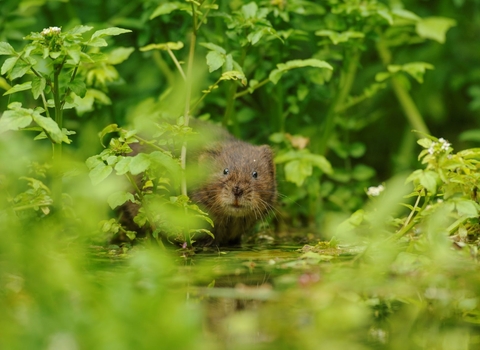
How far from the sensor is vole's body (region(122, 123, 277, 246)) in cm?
497

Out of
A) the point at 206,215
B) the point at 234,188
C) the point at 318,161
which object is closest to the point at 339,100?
the point at 318,161

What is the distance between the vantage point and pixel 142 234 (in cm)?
521

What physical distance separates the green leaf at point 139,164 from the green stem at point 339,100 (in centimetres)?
239

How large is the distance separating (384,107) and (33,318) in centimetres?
601

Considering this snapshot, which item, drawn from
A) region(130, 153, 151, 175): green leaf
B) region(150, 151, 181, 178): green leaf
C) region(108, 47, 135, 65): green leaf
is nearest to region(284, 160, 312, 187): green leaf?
region(108, 47, 135, 65): green leaf

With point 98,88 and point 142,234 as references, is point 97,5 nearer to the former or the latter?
point 98,88

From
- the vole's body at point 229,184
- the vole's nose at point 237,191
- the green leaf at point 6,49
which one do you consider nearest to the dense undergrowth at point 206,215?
the green leaf at point 6,49

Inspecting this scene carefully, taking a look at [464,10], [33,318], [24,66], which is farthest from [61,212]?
[464,10]

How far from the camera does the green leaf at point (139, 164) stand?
12.0 feet

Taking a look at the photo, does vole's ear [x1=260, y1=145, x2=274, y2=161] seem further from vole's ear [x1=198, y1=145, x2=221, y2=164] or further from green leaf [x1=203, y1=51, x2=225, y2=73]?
green leaf [x1=203, y1=51, x2=225, y2=73]

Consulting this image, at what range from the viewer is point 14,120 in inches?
135

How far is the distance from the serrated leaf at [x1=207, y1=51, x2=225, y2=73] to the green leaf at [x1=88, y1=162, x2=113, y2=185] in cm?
84

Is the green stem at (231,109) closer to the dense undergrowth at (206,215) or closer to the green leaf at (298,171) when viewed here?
the dense undergrowth at (206,215)

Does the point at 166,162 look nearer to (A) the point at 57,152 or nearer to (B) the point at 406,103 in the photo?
(A) the point at 57,152
